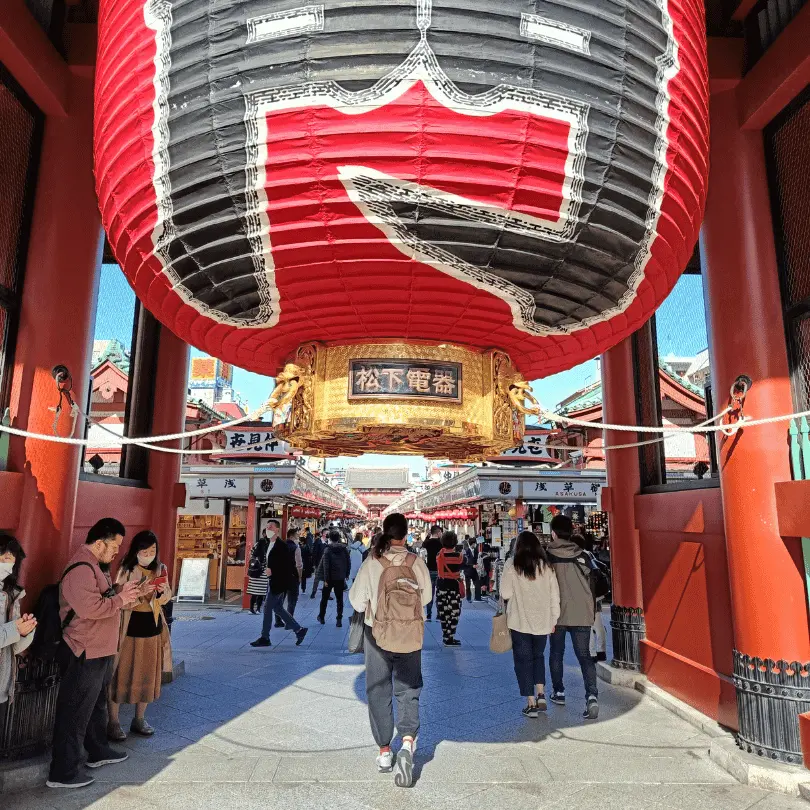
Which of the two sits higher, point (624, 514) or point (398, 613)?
point (624, 514)

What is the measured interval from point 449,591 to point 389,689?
4.73 meters

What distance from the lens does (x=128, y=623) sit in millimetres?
4332

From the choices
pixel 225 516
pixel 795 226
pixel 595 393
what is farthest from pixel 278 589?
pixel 595 393

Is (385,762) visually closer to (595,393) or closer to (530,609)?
(530,609)

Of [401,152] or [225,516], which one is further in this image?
[225,516]

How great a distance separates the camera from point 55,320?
169 inches

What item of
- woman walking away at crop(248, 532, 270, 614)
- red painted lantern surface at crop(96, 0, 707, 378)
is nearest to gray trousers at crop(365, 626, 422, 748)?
red painted lantern surface at crop(96, 0, 707, 378)

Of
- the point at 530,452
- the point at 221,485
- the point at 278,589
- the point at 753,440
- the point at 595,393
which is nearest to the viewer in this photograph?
the point at 753,440

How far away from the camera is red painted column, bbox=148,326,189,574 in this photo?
21.2 feet

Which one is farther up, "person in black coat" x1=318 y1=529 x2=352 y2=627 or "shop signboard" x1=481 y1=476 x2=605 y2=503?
"shop signboard" x1=481 y1=476 x2=605 y2=503

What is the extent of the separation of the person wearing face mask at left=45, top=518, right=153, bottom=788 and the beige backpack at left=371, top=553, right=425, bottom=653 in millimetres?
1469

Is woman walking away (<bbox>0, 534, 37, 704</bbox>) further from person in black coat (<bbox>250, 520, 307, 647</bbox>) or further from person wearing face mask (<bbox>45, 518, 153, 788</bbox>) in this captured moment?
person in black coat (<bbox>250, 520, 307, 647</bbox>)

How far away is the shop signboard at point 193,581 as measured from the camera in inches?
471

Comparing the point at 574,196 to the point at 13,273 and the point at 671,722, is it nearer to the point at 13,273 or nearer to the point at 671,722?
the point at 13,273
